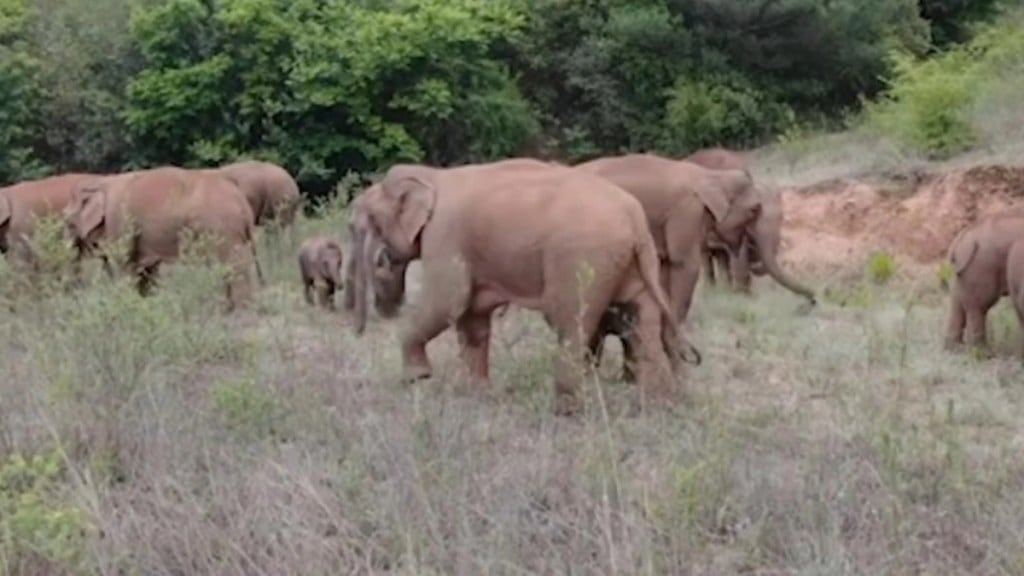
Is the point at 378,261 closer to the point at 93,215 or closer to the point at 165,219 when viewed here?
the point at 165,219

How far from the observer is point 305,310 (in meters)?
13.9

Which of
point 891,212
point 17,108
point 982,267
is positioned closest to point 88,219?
point 982,267

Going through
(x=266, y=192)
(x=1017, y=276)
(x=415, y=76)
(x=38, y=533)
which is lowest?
(x=415, y=76)

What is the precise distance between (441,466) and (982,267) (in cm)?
655

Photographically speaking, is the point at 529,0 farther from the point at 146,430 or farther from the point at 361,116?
the point at 146,430

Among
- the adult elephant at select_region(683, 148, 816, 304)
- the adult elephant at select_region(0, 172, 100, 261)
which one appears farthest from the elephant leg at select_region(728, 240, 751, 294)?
the adult elephant at select_region(0, 172, 100, 261)

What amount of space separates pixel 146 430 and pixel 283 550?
156cm

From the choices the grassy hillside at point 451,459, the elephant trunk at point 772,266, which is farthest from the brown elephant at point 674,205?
the elephant trunk at point 772,266

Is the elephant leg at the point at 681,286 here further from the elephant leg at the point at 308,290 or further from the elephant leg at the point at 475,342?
the elephant leg at the point at 308,290

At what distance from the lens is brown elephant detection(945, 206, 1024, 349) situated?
38.6ft

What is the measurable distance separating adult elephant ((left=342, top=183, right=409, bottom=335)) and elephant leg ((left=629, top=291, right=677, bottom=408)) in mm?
1701

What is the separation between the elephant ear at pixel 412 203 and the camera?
30.9ft

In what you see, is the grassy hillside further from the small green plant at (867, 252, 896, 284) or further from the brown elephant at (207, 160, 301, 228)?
the brown elephant at (207, 160, 301, 228)

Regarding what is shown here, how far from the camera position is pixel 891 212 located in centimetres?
1989
